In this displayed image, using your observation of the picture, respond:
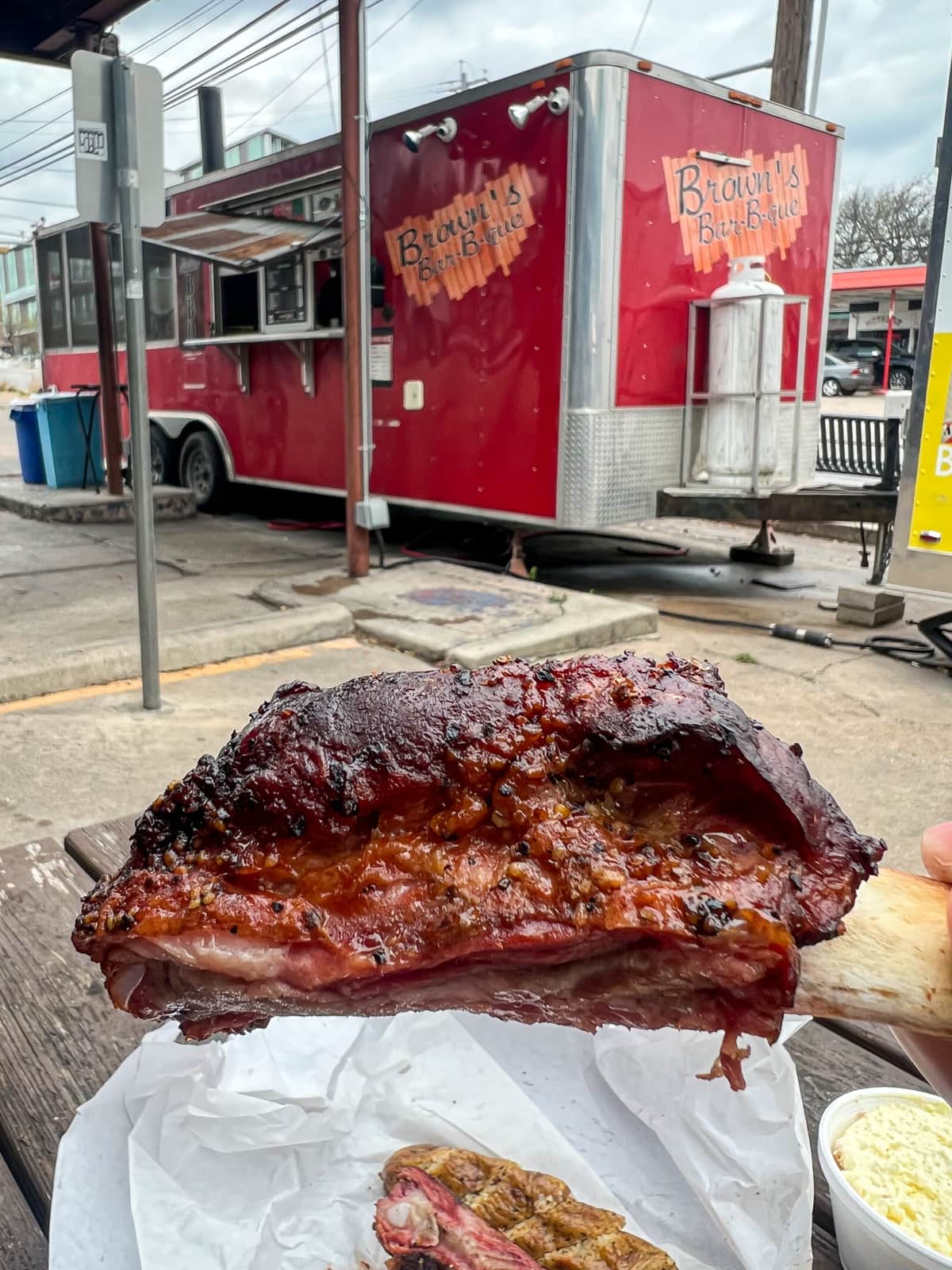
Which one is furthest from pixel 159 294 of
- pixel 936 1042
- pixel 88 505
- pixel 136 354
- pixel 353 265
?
pixel 936 1042

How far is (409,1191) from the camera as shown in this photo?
106 centimetres

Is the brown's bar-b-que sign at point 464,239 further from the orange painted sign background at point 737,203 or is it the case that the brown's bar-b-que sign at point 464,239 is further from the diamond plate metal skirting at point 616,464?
the diamond plate metal skirting at point 616,464

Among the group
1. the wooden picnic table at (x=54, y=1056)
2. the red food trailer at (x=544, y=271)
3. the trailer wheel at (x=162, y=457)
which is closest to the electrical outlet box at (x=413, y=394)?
the red food trailer at (x=544, y=271)

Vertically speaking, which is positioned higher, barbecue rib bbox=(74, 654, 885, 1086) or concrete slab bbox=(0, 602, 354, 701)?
barbecue rib bbox=(74, 654, 885, 1086)

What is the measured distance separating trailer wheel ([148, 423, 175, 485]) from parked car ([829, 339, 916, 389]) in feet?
83.9

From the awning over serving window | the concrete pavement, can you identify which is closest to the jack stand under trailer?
the concrete pavement

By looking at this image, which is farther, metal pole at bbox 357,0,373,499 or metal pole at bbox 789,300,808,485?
metal pole at bbox 789,300,808,485

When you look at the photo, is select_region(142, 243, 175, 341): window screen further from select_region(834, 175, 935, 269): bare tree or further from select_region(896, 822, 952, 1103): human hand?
select_region(834, 175, 935, 269): bare tree

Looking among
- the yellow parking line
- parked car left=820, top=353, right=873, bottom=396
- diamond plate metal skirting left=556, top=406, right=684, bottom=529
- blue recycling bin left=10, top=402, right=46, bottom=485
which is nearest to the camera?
the yellow parking line

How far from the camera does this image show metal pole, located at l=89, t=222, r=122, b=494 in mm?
10805

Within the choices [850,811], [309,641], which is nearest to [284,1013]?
[850,811]

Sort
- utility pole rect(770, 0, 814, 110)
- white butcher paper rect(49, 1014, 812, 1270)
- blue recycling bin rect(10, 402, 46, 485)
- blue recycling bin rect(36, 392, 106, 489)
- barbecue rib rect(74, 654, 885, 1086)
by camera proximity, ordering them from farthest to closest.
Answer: blue recycling bin rect(10, 402, 46, 485)
blue recycling bin rect(36, 392, 106, 489)
utility pole rect(770, 0, 814, 110)
white butcher paper rect(49, 1014, 812, 1270)
barbecue rib rect(74, 654, 885, 1086)

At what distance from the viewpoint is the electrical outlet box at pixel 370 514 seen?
733cm

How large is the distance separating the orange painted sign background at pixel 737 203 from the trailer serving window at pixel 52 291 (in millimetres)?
9920
